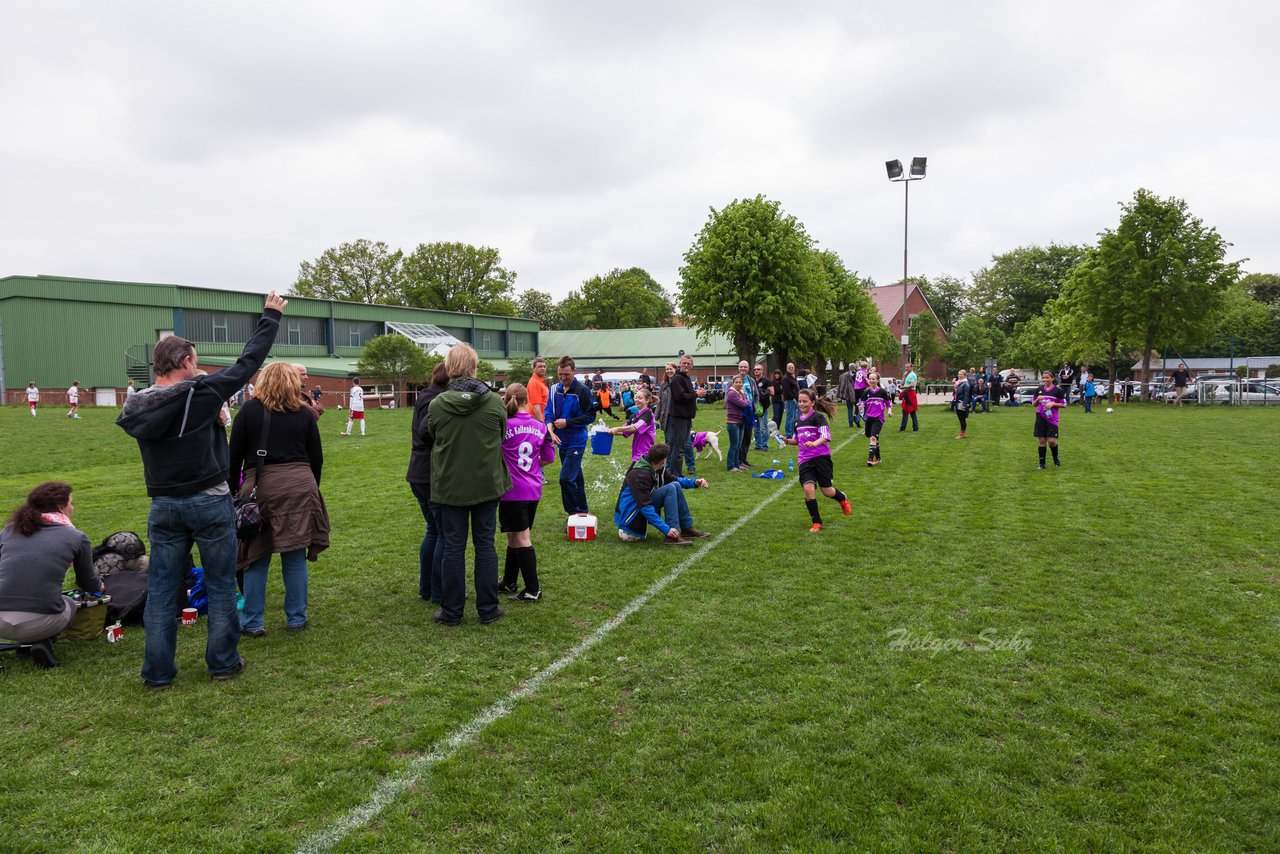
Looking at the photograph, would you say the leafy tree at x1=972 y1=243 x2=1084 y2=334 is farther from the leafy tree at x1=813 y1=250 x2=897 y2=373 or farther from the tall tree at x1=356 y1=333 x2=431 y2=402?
the tall tree at x1=356 y1=333 x2=431 y2=402

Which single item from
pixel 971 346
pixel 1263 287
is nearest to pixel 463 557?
pixel 971 346

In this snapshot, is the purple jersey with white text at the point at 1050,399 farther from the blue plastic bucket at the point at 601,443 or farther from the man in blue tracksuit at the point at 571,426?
the man in blue tracksuit at the point at 571,426

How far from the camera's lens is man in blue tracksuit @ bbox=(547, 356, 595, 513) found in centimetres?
891

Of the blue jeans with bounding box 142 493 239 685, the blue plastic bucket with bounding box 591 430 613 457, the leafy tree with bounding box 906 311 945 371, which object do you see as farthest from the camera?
the leafy tree with bounding box 906 311 945 371

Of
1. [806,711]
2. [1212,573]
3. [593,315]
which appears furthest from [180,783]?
[593,315]

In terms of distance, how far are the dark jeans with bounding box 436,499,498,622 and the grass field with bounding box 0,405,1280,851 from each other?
0.76 ft

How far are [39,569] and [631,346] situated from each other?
234 feet

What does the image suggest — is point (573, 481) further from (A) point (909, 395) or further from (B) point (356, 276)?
(B) point (356, 276)

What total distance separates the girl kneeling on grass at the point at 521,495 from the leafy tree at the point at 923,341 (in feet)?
243

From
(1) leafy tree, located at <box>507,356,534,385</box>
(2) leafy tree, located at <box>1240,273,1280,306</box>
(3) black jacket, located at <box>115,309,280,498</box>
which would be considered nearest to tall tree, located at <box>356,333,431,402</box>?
(1) leafy tree, located at <box>507,356,534,385</box>

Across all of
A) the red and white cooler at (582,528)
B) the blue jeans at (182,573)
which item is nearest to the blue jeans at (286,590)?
the blue jeans at (182,573)

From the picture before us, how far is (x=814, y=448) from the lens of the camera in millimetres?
8891

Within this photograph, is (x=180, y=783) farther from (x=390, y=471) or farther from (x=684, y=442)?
(x=390, y=471)

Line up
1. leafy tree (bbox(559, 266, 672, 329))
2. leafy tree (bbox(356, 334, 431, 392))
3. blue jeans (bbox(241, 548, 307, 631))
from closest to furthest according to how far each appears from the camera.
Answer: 1. blue jeans (bbox(241, 548, 307, 631))
2. leafy tree (bbox(356, 334, 431, 392))
3. leafy tree (bbox(559, 266, 672, 329))
